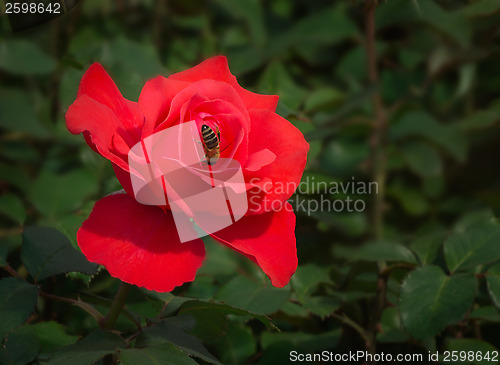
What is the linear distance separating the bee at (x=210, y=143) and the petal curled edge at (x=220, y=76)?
7 centimetres

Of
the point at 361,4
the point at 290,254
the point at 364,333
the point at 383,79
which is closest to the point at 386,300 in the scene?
the point at 364,333

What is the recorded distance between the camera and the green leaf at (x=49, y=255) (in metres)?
0.54

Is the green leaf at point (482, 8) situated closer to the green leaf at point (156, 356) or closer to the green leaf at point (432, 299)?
the green leaf at point (432, 299)

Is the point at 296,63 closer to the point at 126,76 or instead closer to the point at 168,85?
the point at 126,76

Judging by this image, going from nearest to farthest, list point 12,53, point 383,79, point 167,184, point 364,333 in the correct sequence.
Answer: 1. point 167,184
2. point 364,333
3. point 12,53
4. point 383,79

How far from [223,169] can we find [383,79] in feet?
3.48

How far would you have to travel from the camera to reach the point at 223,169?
0.43 metres

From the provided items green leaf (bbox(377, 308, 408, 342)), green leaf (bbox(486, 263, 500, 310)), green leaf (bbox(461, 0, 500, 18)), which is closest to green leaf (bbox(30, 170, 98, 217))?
green leaf (bbox(377, 308, 408, 342))

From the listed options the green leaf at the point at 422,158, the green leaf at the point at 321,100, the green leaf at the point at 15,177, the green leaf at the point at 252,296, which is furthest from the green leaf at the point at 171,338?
the green leaf at the point at 422,158

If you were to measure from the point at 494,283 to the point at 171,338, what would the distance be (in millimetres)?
360

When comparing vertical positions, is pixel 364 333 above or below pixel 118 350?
below

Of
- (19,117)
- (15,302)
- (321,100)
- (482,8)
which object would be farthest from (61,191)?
(482,8)

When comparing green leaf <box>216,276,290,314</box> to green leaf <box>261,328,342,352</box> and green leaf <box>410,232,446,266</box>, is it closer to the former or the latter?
green leaf <box>261,328,342,352</box>

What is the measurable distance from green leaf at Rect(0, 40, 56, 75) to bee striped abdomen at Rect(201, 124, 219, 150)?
0.77 m
